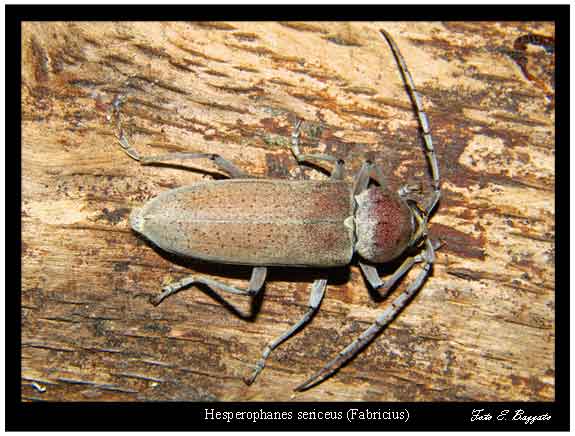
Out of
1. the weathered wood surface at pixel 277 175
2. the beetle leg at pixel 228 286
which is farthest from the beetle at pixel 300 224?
the weathered wood surface at pixel 277 175

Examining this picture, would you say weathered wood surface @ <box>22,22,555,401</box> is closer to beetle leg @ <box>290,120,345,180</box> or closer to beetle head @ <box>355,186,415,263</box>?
beetle leg @ <box>290,120,345,180</box>

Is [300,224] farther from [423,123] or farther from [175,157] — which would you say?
[423,123]

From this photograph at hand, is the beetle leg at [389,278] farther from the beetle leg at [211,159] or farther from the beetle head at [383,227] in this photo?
the beetle leg at [211,159]

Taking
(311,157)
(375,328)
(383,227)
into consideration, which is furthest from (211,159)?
(375,328)

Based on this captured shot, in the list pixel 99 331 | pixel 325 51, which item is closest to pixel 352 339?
pixel 99 331

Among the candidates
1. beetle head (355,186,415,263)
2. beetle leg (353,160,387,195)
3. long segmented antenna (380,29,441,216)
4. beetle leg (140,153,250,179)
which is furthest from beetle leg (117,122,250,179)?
long segmented antenna (380,29,441,216)

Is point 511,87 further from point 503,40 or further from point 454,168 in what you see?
point 454,168
